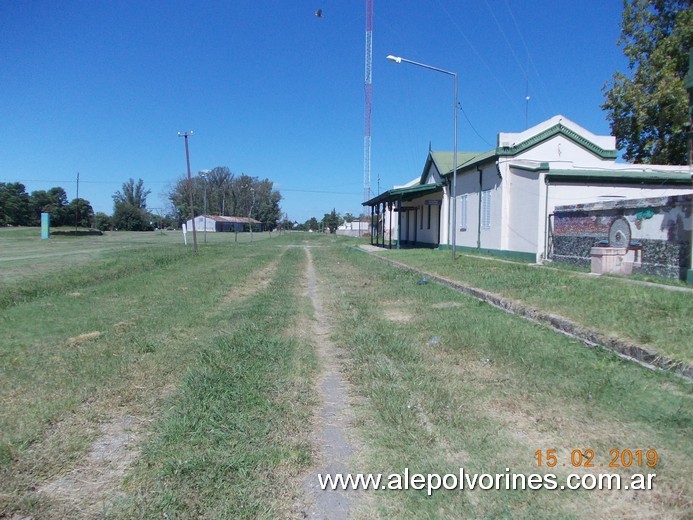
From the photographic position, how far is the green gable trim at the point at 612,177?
1700 cm

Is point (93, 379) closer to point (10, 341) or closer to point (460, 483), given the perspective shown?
point (10, 341)

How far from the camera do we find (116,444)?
404 cm

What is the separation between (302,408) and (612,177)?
16.4 metres

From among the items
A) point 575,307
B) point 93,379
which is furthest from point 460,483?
point 575,307

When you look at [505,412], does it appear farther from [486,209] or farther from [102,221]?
[102,221]

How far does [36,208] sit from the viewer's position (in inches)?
3994

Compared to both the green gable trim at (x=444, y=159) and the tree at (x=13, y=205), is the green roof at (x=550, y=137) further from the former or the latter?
the tree at (x=13, y=205)

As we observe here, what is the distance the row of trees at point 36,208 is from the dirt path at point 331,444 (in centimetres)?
9251

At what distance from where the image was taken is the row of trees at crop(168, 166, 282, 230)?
132m

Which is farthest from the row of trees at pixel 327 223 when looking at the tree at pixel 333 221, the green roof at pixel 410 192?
the green roof at pixel 410 192

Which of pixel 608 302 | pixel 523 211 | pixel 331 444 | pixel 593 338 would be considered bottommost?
pixel 331 444

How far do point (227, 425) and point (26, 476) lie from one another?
1449 millimetres

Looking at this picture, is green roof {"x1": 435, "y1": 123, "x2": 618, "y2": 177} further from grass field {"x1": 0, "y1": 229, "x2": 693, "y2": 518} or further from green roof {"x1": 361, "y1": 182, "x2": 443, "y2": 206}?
grass field {"x1": 0, "y1": 229, "x2": 693, "y2": 518}

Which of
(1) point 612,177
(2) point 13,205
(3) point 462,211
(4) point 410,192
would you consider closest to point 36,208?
(2) point 13,205
